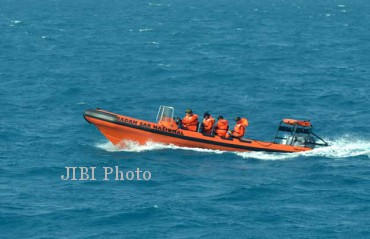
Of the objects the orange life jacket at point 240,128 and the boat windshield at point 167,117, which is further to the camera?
the boat windshield at point 167,117

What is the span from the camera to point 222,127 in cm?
4325

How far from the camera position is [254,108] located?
175 feet

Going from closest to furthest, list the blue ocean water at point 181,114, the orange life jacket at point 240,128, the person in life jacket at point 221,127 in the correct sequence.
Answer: the blue ocean water at point 181,114
the orange life jacket at point 240,128
the person in life jacket at point 221,127

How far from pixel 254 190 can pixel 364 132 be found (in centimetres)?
1364

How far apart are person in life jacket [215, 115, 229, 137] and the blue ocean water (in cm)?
122

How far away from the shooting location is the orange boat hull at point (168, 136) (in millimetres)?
42938

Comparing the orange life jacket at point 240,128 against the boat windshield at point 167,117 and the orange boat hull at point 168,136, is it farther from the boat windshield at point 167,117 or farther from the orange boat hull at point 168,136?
the boat windshield at point 167,117

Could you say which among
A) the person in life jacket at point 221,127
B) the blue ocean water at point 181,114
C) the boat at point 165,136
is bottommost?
the blue ocean water at point 181,114

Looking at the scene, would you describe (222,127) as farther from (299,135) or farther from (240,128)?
(299,135)

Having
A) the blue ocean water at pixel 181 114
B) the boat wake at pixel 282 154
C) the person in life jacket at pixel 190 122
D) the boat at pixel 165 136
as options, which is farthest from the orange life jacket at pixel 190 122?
the blue ocean water at pixel 181 114

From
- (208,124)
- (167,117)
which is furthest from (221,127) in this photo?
(167,117)

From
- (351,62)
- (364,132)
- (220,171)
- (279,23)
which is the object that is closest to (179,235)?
(220,171)

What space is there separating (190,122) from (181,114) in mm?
7969

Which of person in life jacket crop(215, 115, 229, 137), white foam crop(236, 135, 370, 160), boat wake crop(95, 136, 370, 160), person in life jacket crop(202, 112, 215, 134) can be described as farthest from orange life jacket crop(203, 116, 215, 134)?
white foam crop(236, 135, 370, 160)
